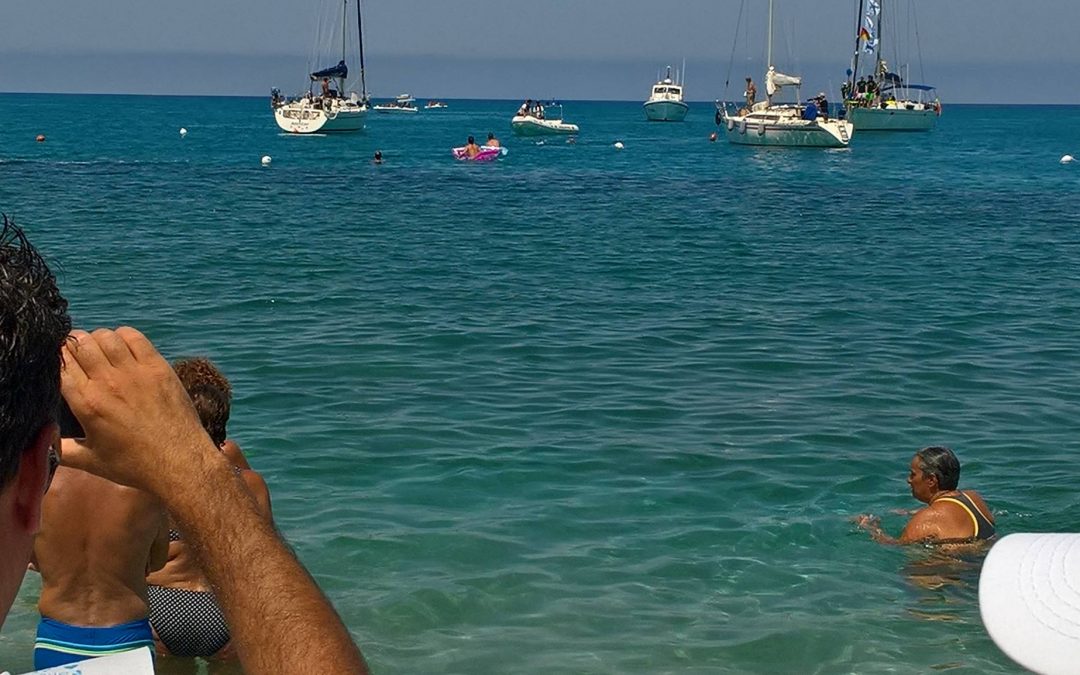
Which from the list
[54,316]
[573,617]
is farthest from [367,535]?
[54,316]

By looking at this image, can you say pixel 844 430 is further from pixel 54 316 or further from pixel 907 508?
pixel 54 316

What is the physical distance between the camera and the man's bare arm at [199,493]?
1.98 meters

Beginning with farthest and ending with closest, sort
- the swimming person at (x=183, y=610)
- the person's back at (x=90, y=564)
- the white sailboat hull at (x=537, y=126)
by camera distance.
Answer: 1. the white sailboat hull at (x=537, y=126)
2. the swimming person at (x=183, y=610)
3. the person's back at (x=90, y=564)

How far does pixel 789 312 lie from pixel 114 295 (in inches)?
317

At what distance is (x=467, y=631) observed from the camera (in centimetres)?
686

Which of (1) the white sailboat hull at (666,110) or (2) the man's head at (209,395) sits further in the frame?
(1) the white sailboat hull at (666,110)

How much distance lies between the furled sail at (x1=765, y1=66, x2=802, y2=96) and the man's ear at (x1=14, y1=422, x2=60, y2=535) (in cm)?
6582

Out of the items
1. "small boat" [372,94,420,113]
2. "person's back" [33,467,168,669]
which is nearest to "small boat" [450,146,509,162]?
"person's back" [33,467,168,669]

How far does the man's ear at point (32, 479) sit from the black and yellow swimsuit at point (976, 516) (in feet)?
23.0

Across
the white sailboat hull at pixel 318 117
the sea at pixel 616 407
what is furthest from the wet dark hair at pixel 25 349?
the white sailboat hull at pixel 318 117

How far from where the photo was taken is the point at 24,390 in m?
1.58

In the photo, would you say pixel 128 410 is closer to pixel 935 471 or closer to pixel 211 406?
pixel 211 406

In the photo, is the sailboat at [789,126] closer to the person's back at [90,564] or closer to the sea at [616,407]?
the sea at [616,407]

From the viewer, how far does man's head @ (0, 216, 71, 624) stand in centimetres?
154
